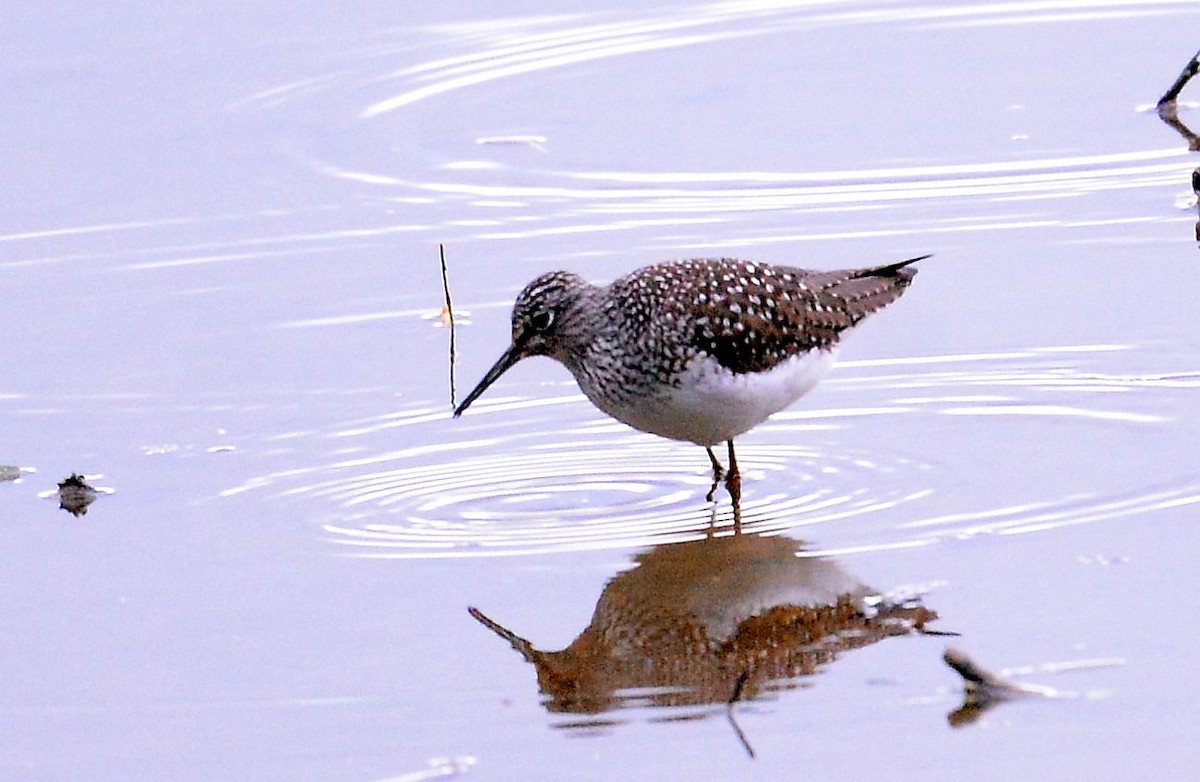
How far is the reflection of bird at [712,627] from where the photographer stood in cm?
614

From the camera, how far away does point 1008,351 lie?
8.73 meters

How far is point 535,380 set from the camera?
9109 millimetres

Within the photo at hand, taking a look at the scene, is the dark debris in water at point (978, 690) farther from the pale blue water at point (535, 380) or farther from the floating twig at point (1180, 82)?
the floating twig at point (1180, 82)

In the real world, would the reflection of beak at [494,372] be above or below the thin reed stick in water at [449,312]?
below

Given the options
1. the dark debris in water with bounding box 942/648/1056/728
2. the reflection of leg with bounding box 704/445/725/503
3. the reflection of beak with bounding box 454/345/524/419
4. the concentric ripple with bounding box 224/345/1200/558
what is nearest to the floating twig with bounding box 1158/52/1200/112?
the concentric ripple with bounding box 224/345/1200/558

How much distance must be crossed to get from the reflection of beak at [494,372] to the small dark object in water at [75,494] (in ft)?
4.63

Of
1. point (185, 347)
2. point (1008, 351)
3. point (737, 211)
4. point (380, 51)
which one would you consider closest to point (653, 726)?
point (1008, 351)

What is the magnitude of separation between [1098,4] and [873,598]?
757cm

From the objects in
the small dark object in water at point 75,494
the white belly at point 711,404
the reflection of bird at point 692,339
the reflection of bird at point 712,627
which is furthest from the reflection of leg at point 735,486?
the small dark object in water at point 75,494

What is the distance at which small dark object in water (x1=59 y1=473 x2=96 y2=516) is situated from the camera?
7742 mm

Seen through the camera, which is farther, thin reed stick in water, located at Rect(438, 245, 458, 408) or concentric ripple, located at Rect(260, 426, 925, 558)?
thin reed stick in water, located at Rect(438, 245, 458, 408)

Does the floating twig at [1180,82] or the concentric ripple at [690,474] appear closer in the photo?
the concentric ripple at [690,474]

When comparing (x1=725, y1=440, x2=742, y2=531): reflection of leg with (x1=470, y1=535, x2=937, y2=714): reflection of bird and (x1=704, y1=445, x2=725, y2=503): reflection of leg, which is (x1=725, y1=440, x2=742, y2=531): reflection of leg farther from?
(x1=470, y1=535, x2=937, y2=714): reflection of bird

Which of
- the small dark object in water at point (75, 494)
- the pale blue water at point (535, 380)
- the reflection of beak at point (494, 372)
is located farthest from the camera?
the reflection of beak at point (494, 372)
